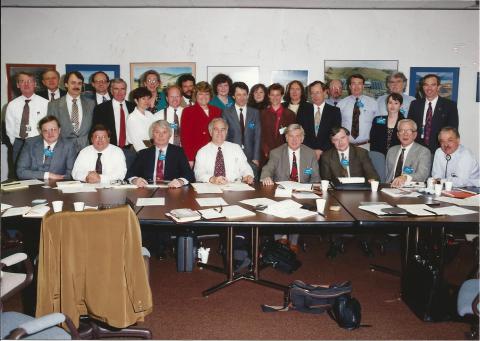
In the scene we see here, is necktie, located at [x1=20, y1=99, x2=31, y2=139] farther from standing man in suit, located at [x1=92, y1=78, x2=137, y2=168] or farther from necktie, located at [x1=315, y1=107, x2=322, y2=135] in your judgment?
necktie, located at [x1=315, y1=107, x2=322, y2=135]

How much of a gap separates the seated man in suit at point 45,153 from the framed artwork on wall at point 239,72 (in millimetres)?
2804

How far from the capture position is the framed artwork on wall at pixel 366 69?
6293 millimetres

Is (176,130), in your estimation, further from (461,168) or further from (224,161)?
(461,168)

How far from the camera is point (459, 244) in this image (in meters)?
4.32

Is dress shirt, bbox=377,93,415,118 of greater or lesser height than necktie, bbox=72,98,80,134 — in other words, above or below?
above

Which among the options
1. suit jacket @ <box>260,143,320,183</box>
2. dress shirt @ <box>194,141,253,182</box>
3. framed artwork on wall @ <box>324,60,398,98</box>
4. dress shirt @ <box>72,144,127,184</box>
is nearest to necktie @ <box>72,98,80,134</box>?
dress shirt @ <box>72,144,127,184</box>

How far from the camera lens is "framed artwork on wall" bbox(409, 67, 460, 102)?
632cm

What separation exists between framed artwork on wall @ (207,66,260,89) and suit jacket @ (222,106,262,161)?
156 cm

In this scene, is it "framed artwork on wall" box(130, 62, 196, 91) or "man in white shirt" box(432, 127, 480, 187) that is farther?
"framed artwork on wall" box(130, 62, 196, 91)

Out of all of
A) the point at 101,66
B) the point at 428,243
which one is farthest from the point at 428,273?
the point at 101,66

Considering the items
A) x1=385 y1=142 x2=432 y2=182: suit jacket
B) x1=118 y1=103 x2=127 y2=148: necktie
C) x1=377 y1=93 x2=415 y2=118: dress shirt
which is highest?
x1=377 y1=93 x2=415 y2=118: dress shirt

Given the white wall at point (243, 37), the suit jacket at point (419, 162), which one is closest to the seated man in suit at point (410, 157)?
the suit jacket at point (419, 162)

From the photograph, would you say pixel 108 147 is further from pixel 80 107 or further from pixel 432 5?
pixel 432 5

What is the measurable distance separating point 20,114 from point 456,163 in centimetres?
504
